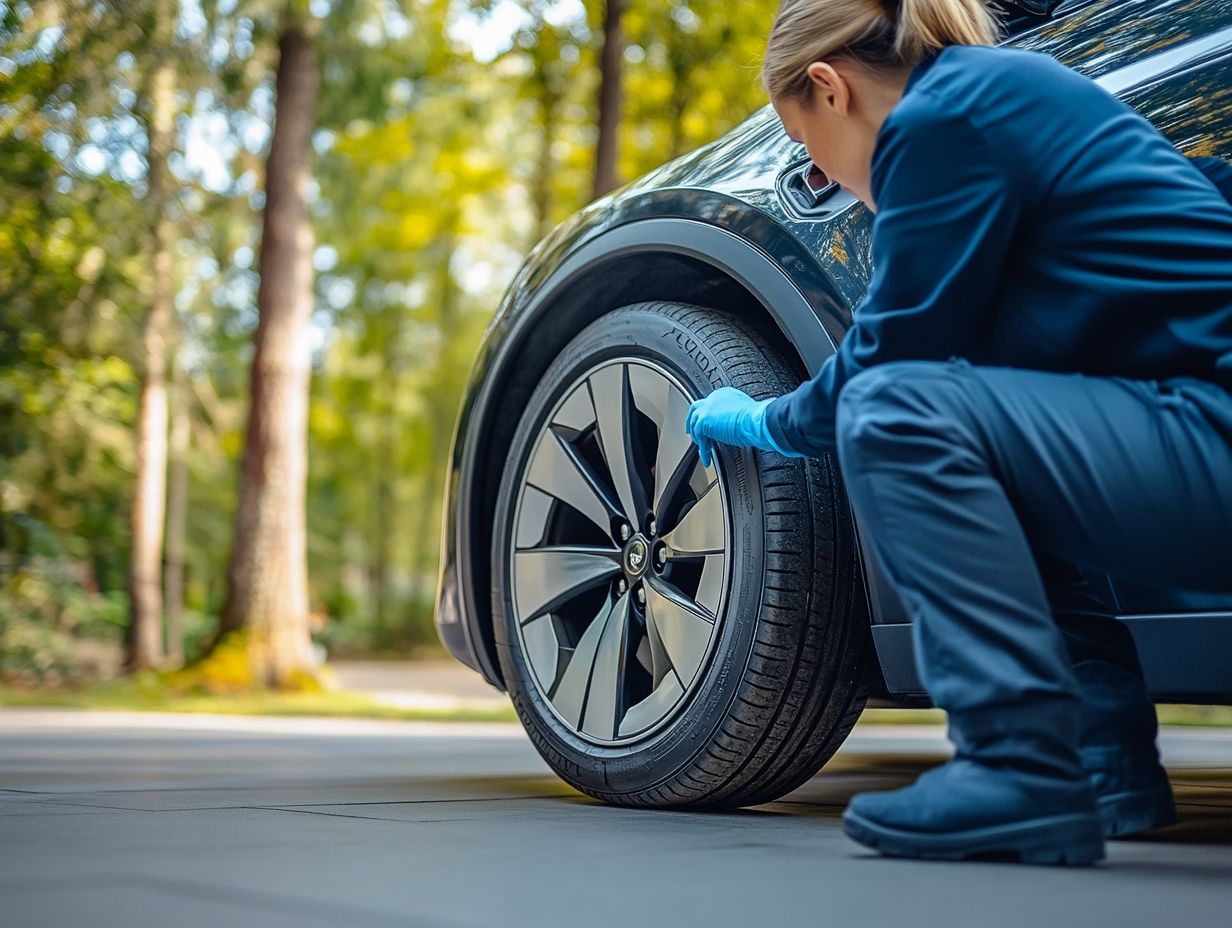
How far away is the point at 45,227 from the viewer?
12438 millimetres

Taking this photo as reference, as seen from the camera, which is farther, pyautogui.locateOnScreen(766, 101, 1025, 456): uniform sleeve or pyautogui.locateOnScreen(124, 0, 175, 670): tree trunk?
pyautogui.locateOnScreen(124, 0, 175, 670): tree trunk

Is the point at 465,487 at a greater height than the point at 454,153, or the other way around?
the point at 454,153

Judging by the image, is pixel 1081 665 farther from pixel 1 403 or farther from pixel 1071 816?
pixel 1 403

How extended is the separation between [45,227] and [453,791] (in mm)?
10965

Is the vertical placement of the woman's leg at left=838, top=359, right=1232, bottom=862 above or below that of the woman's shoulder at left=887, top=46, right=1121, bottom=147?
below

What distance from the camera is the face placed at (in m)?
A: 2.04

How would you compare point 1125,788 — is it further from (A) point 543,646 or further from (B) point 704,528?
(A) point 543,646

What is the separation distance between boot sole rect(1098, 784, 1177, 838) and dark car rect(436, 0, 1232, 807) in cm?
15

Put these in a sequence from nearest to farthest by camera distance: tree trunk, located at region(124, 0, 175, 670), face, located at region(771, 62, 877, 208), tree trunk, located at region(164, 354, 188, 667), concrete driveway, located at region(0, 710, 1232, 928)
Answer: concrete driveway, located at region(0, 710, 1232, 928) < face, located at region(771, 62, 877, 208) < tree trunk, located at region(124, 0, 175, 670) < tree trunk, located at region(164, 354, 188, 667)

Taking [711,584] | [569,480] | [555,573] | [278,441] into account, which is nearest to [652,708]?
[711,584]

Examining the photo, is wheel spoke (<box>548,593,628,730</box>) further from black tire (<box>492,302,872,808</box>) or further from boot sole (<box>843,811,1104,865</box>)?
boot sole (<box>843,811,1104,865</box>)

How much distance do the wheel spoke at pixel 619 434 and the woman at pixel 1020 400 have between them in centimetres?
68

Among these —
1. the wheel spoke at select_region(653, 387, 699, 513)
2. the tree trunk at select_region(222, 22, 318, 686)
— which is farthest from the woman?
the tree trunk at select_region(222, 22, 318, 686)

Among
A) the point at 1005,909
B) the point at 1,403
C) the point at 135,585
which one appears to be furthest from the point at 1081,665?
the point at 135,585
